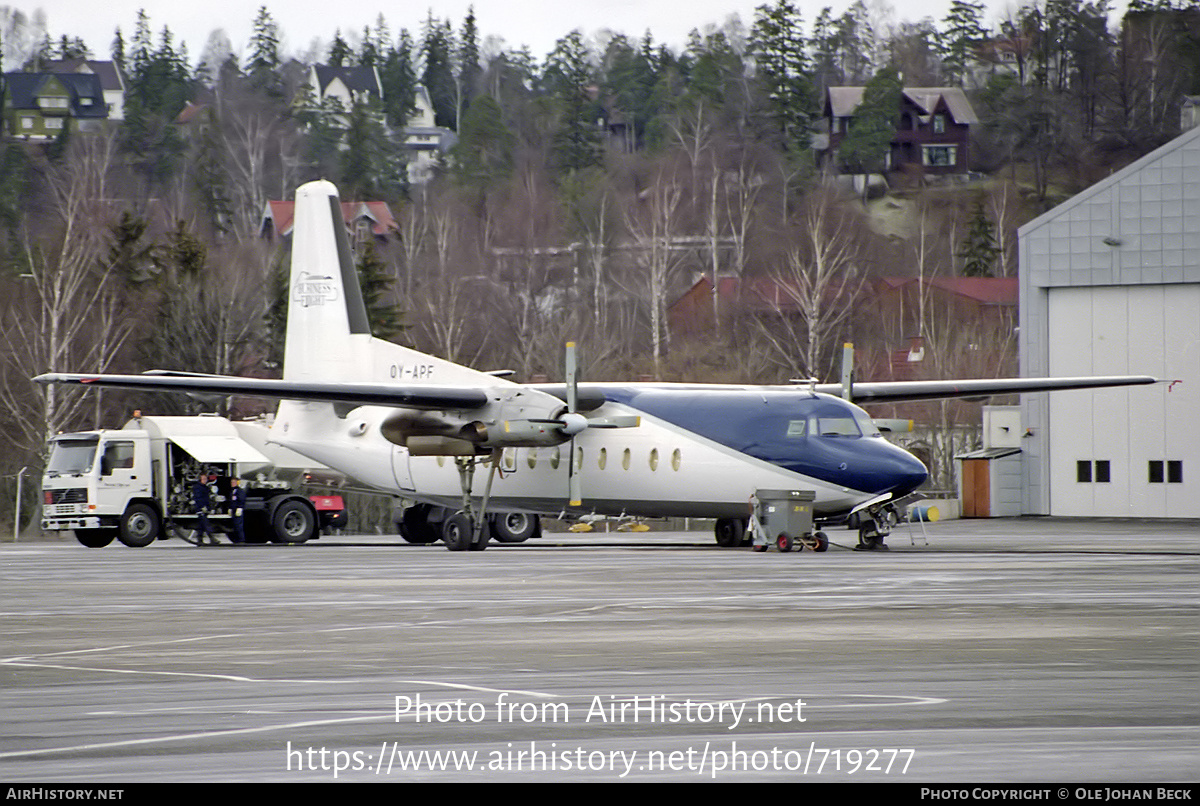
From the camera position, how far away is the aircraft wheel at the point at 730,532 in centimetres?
2833

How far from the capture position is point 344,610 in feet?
49.3

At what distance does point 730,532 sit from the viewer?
2844cm

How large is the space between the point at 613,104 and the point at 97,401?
86.4 metres

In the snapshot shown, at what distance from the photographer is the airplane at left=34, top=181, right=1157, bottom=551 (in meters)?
25.2

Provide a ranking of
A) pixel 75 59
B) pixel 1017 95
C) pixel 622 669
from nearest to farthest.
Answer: pixel 622 669 → pixel 1017 95 → pixel 75 59

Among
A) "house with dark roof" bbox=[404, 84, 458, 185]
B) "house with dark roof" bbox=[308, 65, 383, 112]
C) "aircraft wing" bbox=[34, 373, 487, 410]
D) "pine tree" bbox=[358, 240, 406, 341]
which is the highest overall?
"house with dark roof" bbox=[308, 65, 383, 112]

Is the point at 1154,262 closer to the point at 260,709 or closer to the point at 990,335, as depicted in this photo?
the point at 990,335

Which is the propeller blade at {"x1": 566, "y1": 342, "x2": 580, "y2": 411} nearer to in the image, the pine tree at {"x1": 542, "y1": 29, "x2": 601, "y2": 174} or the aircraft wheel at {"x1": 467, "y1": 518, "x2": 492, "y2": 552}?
the aircraft wheel at {"x1": 467, "y1": 518, "x2": 492, "y2": 552}

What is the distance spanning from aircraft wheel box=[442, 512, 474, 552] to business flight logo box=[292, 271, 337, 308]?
262 inches

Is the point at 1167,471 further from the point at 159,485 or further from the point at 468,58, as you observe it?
the point at 468,58

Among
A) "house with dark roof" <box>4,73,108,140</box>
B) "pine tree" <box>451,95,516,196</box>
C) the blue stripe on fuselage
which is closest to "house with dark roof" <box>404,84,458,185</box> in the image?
"pine tree" <box>451,95,516,196</box>

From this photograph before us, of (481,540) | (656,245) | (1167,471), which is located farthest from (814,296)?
(481,540)

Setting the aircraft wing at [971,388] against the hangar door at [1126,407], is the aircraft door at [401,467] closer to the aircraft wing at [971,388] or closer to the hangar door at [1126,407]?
the aircraft wing at [971,388]
